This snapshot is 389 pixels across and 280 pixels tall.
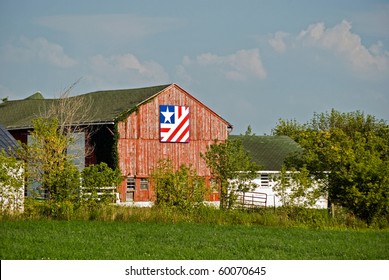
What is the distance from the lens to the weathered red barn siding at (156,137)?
1849 inches

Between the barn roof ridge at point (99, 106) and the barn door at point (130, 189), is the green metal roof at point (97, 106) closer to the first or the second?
the barn roof ridge at point (99, 106)

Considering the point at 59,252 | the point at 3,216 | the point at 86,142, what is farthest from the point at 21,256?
the point at 86,142

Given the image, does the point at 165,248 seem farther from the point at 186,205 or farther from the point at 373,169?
the point at 373,169

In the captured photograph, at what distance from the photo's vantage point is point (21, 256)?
716 inches

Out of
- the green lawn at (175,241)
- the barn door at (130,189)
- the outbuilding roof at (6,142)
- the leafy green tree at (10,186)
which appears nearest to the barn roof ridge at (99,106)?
the barn door at (130,189)

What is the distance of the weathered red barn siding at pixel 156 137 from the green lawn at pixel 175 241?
18.7 meters

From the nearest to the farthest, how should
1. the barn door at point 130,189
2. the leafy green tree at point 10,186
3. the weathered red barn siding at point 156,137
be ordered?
the leafy green tree at point 10,186, the barn door at point 130,189, the weathered red barn siding at point 156,137

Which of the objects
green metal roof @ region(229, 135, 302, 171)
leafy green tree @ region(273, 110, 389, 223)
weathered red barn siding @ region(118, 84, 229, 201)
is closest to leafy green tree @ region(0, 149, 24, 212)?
leafy green tree @ region(273, 110, 389, 223)

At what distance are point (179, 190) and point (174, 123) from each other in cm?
1856

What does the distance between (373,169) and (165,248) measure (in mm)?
15200

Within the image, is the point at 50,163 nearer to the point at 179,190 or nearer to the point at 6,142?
the point at 6,142

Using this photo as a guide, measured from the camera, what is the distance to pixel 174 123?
160 feet

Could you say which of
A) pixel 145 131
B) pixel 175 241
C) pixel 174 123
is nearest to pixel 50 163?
pixel 175 241
